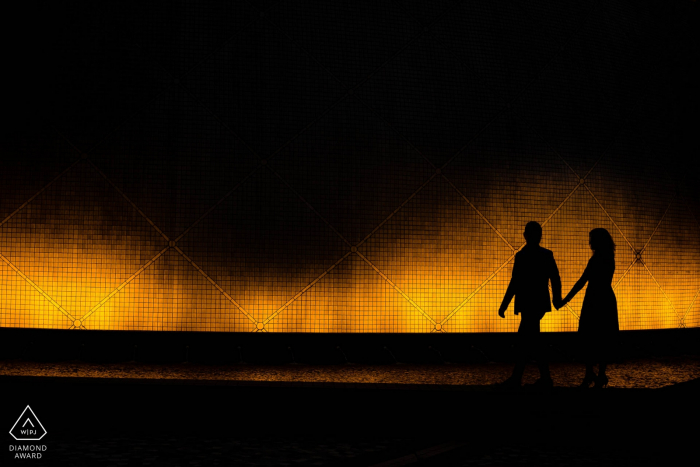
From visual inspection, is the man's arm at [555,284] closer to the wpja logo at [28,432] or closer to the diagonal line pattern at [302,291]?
the diagonal line pattern at [302,291]

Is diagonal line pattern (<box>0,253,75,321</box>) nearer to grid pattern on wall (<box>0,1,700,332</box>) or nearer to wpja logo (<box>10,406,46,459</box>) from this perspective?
grid pattern on wall (<box>0,1,700,332</box>)

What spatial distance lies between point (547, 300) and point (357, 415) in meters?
2.11

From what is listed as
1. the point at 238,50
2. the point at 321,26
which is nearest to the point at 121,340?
the point at 238,50

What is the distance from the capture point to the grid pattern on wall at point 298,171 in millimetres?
6859

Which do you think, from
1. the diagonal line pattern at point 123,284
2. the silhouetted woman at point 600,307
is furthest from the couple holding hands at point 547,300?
the diagonal line pattern at point 123,284

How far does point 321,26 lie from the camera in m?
7.45

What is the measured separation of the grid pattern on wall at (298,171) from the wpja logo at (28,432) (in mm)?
2818

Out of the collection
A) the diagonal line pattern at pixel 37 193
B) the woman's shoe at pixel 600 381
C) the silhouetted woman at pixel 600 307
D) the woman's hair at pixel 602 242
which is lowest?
the woman's shoe at pixel 600 381

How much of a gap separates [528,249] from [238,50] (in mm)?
4415

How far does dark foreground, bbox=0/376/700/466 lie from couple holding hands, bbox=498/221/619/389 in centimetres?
80

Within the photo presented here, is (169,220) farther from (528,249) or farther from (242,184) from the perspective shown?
(528,249)

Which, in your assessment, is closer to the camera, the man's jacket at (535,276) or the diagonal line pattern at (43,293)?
the man's jacket at (535,276)

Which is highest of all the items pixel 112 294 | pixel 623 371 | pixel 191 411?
pixel 112 294

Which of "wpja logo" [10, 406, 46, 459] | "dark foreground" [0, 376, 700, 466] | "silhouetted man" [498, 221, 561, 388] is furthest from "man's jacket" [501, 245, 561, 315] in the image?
"wpja logo" [10, 406, 46, 459]
